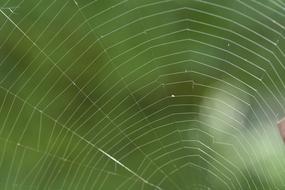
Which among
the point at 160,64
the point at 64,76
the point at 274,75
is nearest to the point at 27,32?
the point at 64,76

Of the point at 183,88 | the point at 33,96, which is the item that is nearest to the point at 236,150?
the point at 183,88

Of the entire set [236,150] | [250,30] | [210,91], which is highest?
[250,30]

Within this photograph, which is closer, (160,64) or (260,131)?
(260,131)

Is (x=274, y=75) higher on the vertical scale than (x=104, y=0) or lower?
lower

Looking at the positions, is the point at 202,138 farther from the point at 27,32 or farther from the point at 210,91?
the point at 27,32

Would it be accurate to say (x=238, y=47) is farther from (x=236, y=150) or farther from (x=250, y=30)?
(x=236, y=150)

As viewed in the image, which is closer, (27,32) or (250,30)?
(250,30)
